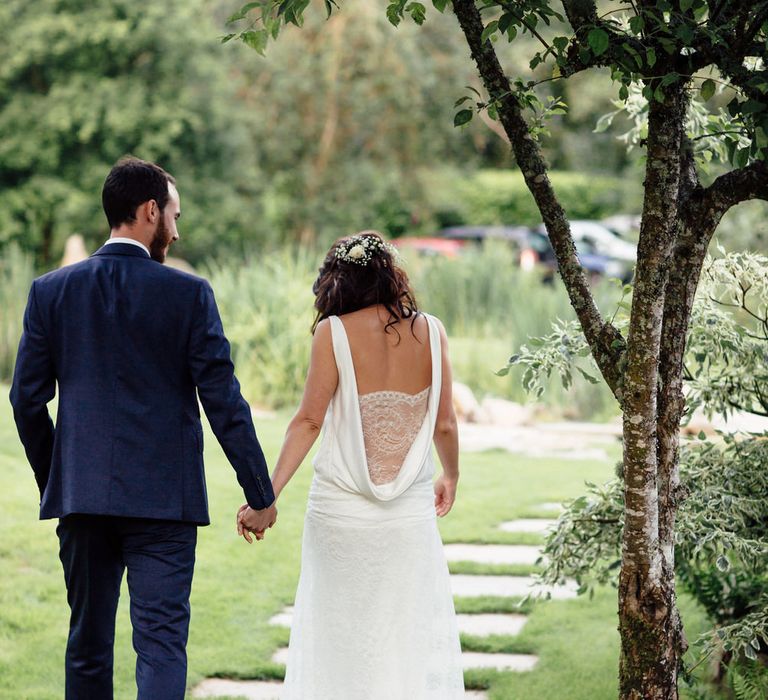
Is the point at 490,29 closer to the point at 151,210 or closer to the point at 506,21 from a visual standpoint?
the point at 506,21

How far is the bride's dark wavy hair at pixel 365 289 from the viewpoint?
3.88m

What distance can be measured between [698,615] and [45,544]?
337 centimetres

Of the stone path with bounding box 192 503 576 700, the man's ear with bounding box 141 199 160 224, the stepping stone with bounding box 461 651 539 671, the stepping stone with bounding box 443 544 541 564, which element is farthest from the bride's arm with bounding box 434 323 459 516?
the stepping stone with bounding box 443 544 541 564

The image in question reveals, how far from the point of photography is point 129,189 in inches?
138

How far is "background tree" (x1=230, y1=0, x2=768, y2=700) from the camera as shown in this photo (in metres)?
3.04

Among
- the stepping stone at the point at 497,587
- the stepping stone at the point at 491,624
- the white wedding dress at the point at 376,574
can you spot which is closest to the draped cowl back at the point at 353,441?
the white wedding dress at the point at 376,574

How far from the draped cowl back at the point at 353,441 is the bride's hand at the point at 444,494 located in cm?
28

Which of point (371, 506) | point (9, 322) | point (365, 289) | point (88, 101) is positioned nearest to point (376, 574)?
point (371, 506)

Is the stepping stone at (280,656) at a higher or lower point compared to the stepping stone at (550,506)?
lower

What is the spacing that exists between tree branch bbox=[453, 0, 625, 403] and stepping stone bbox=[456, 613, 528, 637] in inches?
82.6

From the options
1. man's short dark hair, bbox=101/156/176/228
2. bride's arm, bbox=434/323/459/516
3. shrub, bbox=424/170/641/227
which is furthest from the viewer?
shrub, bbox=424/170/641/227

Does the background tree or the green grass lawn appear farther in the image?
the green grass lawn

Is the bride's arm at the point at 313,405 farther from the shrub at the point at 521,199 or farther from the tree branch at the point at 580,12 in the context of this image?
the shrub at the point at 521,199

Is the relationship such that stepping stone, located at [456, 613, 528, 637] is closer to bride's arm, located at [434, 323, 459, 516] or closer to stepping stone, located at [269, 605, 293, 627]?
stepping stone, located at [269, 605, 293, 627]
